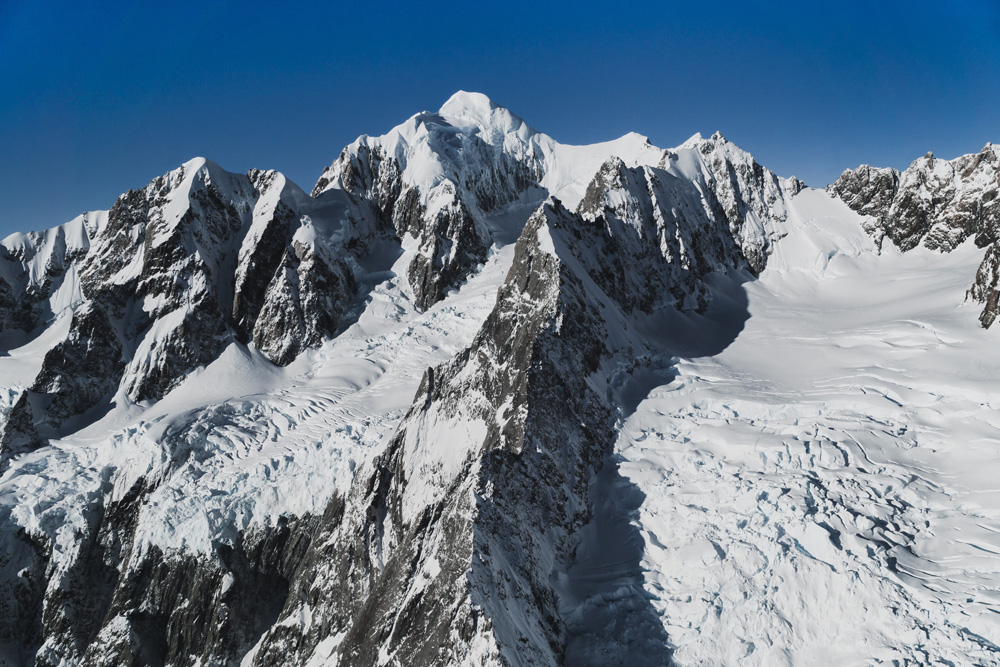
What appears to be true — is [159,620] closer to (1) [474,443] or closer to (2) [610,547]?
(1) [474,443]

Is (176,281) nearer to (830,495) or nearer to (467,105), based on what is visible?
(467,105)

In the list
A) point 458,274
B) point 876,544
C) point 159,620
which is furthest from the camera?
point 458,274

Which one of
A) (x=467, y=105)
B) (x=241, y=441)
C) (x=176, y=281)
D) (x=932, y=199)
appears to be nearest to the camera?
(x=241, y=441)

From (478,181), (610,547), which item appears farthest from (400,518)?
(478,181)

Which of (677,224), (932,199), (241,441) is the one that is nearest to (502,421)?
(241,441)

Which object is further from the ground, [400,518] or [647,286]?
[647,286]
